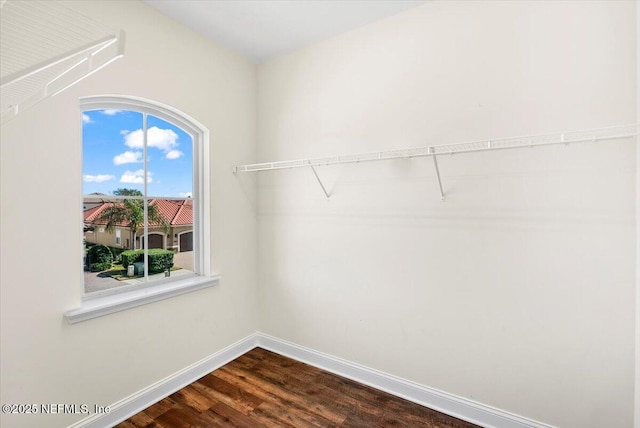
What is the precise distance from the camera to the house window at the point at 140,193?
6.31 ft

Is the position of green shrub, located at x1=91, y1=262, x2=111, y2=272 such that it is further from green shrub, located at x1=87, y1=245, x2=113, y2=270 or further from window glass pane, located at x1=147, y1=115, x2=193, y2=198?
window glass pane, located at x1=147, y1=115, x2=193, y2=198

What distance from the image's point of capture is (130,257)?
2133mm

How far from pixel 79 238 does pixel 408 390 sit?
2268 mm

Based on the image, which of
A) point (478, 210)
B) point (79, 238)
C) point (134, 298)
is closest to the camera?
point (79, 238)

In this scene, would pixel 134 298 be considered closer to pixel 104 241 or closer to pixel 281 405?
pixel 104 241

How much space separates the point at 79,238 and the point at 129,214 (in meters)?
0.39

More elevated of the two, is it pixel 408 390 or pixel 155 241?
pixel 155 241

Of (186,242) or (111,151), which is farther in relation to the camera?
(186,242)

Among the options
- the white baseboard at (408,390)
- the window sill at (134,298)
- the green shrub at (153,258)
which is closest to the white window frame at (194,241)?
the window sill at (134,298)

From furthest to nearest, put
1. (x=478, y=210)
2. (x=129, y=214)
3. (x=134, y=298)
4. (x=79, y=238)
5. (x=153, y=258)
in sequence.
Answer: (x=153, y=258) < (x=129, y=214) < (x=134, y=298) < (x=478, y=210) < (x=79, y=238)

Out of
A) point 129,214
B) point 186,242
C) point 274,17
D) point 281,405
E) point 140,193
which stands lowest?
point 281,405

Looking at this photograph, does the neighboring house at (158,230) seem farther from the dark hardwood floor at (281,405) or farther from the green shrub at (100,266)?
the dark hardwood floor at (281,405)

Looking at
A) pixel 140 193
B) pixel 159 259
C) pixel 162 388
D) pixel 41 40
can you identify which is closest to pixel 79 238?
pixel 140 193

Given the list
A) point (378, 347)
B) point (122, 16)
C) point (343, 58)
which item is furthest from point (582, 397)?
point (122, 16)
